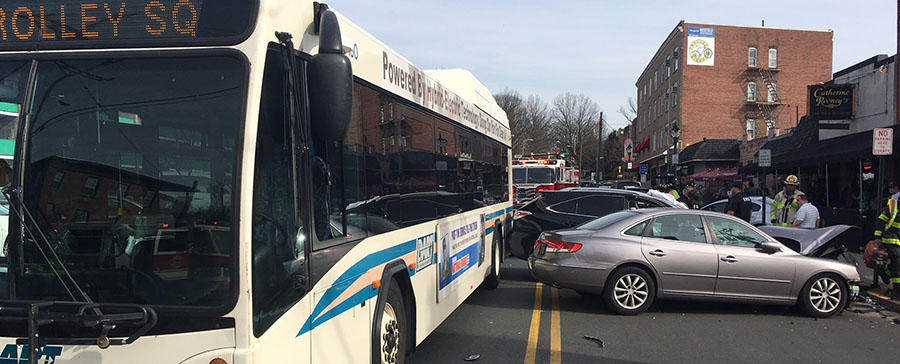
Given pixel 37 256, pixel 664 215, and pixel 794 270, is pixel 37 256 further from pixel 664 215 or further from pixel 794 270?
pixel 794 270

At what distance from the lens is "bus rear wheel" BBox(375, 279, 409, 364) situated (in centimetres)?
481

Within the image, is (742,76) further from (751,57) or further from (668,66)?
(668,66)

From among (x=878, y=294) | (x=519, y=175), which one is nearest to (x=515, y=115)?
(x=519, y=175)

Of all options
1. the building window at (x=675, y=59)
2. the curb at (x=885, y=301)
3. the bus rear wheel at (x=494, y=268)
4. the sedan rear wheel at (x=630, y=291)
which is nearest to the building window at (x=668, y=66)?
the building window at (x=675, y=59)

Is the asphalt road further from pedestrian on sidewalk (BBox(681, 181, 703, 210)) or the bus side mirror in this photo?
pedestrian on sidewalk (BBox(681, 181, 703, 210))

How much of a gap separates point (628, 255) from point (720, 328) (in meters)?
1.44

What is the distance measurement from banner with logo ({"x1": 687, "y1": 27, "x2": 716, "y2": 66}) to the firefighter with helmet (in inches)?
1486

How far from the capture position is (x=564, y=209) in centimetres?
1177

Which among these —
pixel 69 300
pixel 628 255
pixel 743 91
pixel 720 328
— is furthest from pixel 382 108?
pixel 743 91

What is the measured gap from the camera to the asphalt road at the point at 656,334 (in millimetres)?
6500

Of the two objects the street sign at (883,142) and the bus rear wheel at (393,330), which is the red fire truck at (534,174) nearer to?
the street sign at (883,142)

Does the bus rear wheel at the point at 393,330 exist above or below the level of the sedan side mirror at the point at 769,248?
below

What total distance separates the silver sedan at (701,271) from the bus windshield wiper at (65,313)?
253 inches

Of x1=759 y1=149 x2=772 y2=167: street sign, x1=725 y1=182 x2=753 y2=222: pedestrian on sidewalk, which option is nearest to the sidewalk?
x1=725 y1=182 x2=753 y2=222: pedestrian on sidewalk
